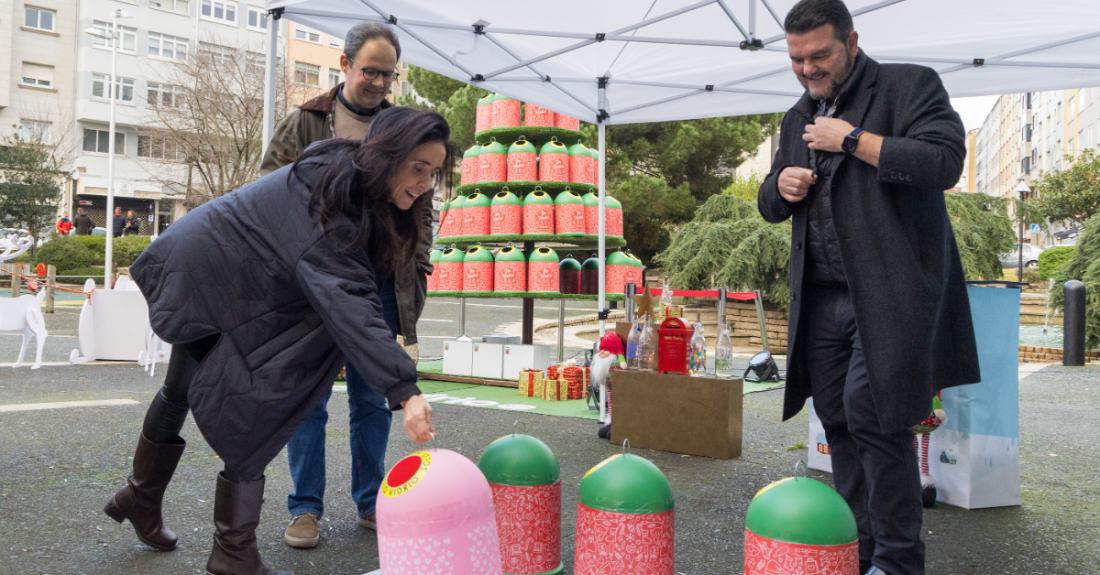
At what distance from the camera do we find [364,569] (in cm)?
235

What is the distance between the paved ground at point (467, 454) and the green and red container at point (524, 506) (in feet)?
1.41

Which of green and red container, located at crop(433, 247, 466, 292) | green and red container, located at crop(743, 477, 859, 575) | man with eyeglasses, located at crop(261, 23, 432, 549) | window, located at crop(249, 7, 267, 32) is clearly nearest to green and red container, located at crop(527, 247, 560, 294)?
green and red container, located at crop(433, 247, 466, 292)

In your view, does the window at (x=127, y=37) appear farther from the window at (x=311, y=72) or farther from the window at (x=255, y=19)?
the window at (x=311, y=72)

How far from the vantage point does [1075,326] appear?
966 cm

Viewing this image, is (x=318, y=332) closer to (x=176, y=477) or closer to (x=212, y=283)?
(x=212, y=283)

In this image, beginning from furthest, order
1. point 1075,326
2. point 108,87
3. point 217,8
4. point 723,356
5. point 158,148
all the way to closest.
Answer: point 217,8, point 108,87, point 158,148, point 1075,326, point 723,356

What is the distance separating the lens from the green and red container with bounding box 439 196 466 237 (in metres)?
7.36

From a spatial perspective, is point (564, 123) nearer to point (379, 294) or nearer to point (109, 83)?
point (379, 294)

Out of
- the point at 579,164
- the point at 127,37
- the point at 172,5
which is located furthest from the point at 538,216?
the point at 172,5

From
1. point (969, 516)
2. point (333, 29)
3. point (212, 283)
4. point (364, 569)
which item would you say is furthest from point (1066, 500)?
point (333, 29)

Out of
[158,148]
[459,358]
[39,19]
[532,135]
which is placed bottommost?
[459,358]

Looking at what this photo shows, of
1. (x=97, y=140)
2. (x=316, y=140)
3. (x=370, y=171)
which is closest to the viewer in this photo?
(x=370, y=171)

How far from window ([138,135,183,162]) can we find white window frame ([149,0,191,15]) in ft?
20.4

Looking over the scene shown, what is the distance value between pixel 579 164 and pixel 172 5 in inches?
1418
